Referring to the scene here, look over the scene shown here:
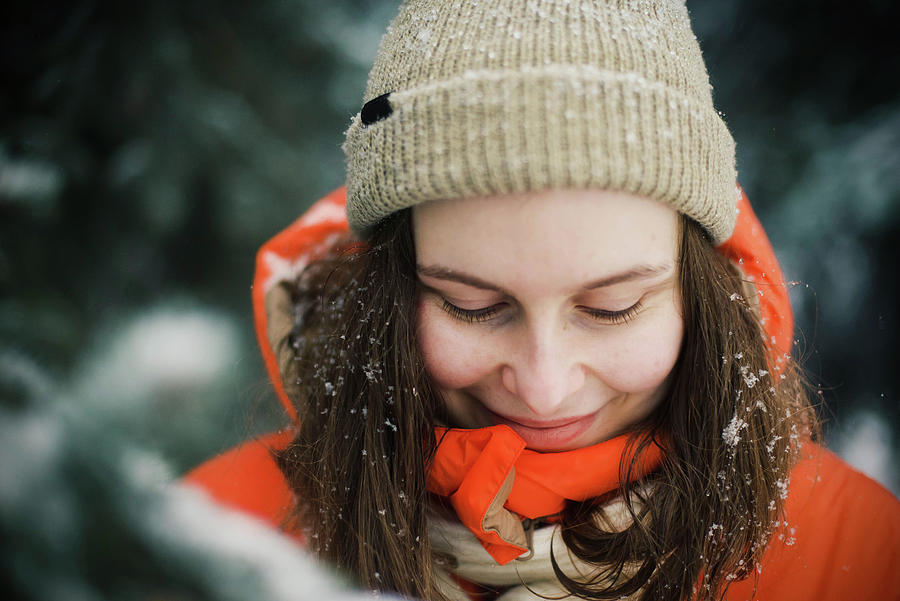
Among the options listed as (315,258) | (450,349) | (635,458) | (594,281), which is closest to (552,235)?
(594,281)

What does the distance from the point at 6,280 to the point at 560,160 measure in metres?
0.70

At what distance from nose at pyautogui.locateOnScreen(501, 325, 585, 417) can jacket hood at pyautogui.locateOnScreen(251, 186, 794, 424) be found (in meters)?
0.36

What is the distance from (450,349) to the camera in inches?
25.9

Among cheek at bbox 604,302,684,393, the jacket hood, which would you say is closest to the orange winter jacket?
the jacket hood

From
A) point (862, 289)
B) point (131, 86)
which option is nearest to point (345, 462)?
point (131, 86)

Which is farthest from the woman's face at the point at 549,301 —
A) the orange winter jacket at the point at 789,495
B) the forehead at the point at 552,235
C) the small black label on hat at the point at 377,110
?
the orange winter jacket at the point at 789,495

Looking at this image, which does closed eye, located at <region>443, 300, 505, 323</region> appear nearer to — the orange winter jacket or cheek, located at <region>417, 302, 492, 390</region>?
cheek, located at <region>417, 302, 492, 390</region>

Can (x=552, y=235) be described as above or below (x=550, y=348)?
above

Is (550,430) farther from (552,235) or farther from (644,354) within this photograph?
(552,235)

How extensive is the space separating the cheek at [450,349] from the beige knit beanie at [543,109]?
144 mm

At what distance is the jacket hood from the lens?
79 centimetres

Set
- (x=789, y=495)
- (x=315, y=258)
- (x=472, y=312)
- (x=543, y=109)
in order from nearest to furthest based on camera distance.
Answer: (x=543, y=109)
(x=472, y=312)
(x=789, y=495)
(x=315, y=258)

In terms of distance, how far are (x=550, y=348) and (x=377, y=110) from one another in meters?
0.34

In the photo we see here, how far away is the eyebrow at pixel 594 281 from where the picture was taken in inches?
22.4
